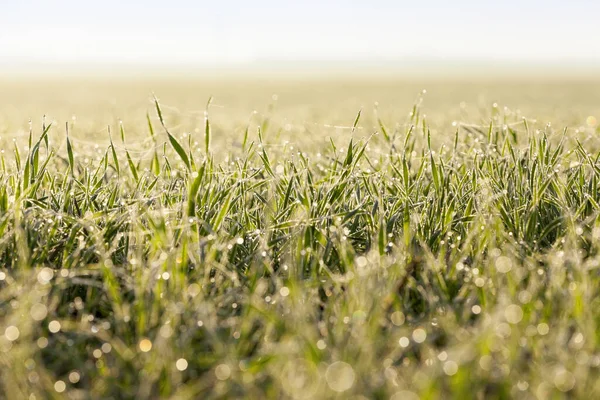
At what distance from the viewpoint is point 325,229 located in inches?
84.4

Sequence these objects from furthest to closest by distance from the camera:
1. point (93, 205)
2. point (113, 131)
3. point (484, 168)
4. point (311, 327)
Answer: point (113, 131) → point (484, 168) → point (93, 205) → point (311, 327)

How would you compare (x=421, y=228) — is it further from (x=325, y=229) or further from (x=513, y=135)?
(x=513, y=135)

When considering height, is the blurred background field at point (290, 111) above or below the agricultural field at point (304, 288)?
below

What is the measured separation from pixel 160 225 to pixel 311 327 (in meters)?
0.54

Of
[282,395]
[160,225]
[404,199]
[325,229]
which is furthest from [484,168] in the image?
[282,395]

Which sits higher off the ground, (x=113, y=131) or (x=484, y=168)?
(x=484, y=168)

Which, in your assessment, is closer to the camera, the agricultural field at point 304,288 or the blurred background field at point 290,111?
the agricultural field at point 304,288

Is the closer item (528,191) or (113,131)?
(528,191)

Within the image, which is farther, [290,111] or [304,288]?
[290,111]

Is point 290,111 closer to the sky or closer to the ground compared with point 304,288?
closer to the ground

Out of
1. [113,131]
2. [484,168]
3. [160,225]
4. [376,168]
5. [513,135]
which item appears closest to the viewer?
[160,225]

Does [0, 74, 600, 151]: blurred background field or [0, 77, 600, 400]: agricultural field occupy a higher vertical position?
[0, 77, 600, 400]: agricultural field

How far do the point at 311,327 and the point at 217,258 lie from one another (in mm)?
466

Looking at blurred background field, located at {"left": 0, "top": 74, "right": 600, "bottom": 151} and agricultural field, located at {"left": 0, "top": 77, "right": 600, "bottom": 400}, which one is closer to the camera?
agricultural field, located at {"left": 0, "top": 77, "right": 600, "bottom": 400}
